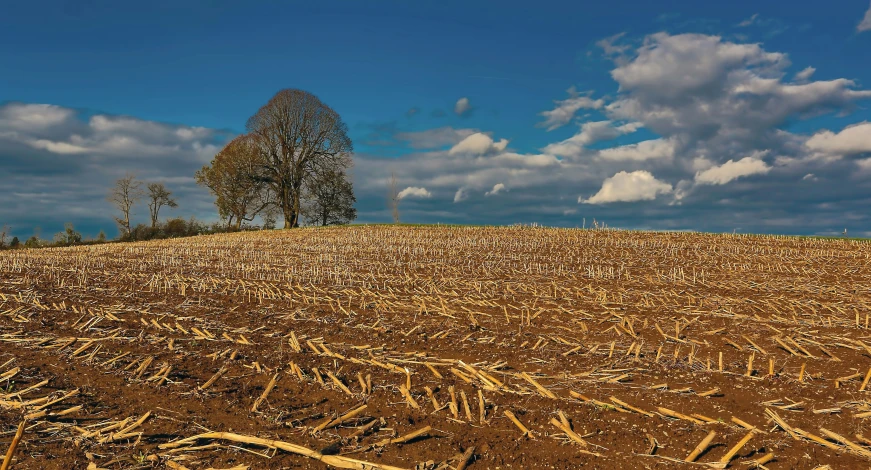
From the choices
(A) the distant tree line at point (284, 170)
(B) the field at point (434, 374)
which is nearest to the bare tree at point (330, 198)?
(A) the distant tree line at point (284, 170)

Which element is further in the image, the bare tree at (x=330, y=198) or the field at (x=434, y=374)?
→ the bare tree at (x=330, y=198)

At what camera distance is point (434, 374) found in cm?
802

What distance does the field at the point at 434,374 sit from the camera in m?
5.75

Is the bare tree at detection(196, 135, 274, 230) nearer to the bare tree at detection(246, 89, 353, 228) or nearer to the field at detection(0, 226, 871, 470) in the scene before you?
the bare tree at detection(246, 89, 353, 228)

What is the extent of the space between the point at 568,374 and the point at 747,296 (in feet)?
35.7

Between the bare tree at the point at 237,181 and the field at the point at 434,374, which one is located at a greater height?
the bare tree at the point at 237,181

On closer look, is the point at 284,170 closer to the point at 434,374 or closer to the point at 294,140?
the point at 294,140

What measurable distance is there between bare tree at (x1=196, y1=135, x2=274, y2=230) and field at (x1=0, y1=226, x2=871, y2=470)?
4023 centimetres

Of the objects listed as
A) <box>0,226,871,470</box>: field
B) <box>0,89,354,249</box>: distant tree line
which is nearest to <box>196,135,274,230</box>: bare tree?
<box>0,89,354,249</box>: distant tree line

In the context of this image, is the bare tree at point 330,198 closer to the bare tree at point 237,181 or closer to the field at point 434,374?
the bare tree at point 237,181

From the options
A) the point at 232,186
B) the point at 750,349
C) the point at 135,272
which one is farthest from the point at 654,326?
the point at 232,186

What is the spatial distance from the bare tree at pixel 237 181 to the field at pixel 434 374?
40230mm

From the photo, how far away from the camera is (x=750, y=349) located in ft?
32.0

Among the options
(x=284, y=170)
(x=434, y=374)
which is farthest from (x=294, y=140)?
(x=434, y=374)
